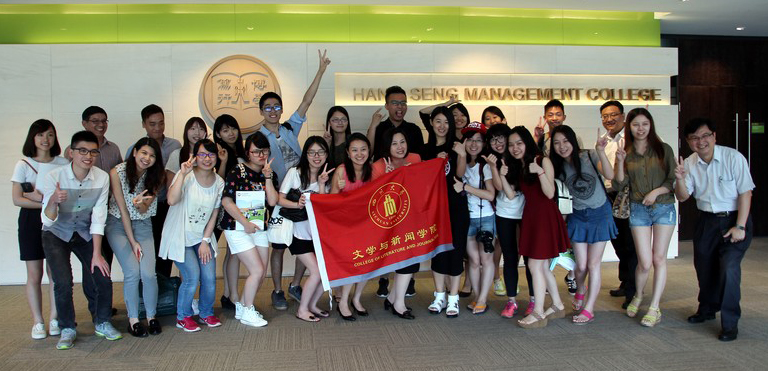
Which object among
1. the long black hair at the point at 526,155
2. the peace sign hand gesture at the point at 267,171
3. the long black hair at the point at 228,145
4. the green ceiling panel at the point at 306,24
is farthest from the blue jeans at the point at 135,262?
the green ceiling panel at the point at 306,24

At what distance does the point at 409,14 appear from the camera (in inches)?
251

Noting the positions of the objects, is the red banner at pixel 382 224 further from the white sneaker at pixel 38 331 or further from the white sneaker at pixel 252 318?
the white sneaker at pixel 38 331

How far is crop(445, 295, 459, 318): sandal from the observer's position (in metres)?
4.34

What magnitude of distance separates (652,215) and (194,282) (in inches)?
130

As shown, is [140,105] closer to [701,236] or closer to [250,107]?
[250,107]

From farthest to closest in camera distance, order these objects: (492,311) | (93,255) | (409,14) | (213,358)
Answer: (409,14)
(492,311)
(93,255)
(213,358)

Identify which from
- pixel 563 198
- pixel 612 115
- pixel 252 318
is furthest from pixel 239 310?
pixel 612 115

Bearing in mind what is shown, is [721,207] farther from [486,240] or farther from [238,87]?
[238,87]

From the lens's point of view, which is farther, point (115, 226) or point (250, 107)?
point (250, 107)

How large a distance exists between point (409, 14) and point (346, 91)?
3.87ft

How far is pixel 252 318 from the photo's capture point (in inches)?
164

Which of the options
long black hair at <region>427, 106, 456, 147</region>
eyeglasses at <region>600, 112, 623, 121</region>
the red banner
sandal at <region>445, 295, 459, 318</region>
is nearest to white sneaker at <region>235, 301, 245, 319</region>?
the red banner

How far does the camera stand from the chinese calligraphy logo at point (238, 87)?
5.90m

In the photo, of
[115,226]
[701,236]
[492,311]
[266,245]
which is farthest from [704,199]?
[115,226]
